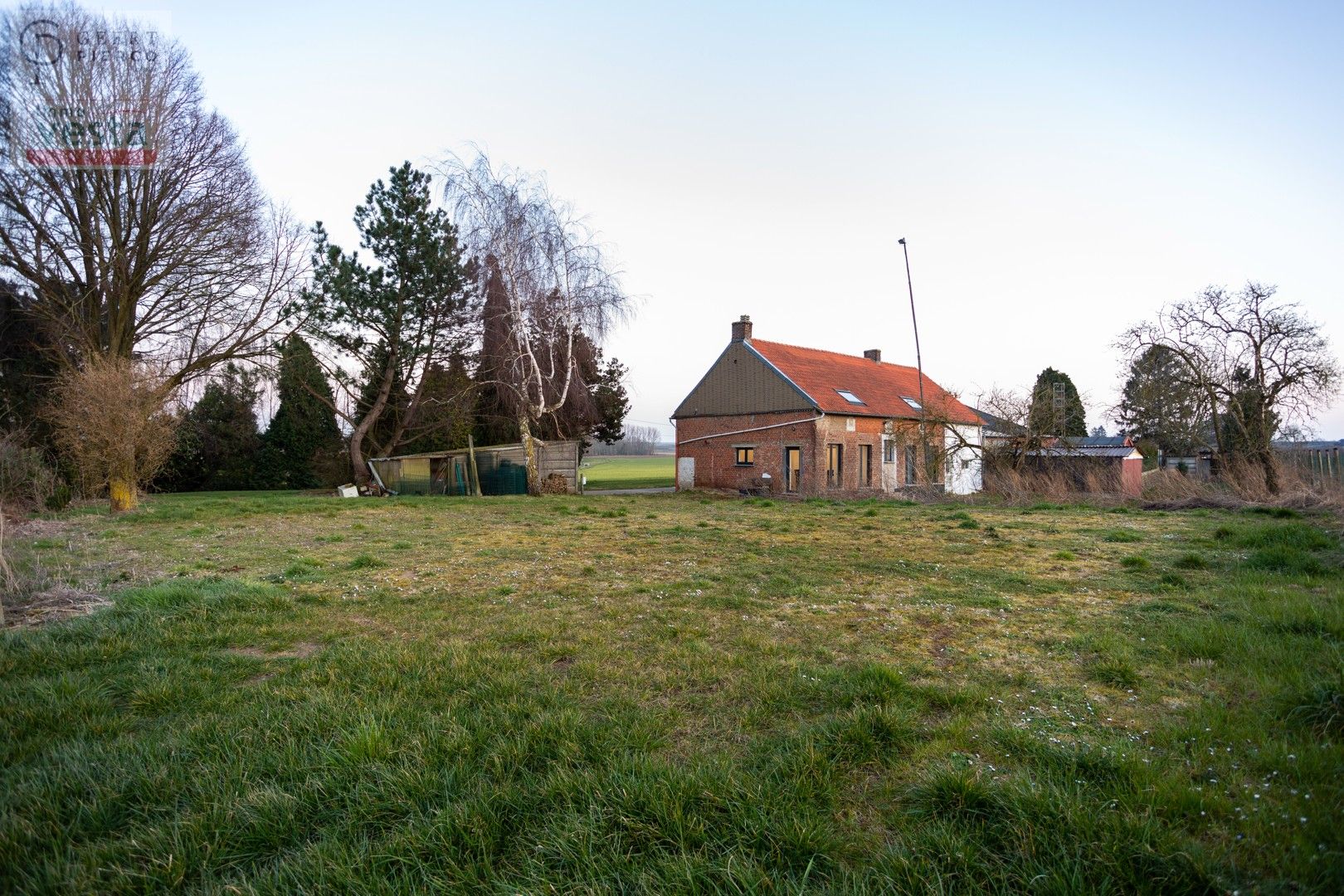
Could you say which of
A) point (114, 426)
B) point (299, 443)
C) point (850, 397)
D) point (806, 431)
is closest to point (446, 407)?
point (299, 443)

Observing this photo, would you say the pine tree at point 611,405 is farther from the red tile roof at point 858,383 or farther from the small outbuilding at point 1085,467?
the small outbuilding at point 1085,467

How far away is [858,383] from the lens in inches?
1150

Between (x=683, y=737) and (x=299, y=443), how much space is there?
33.9 m

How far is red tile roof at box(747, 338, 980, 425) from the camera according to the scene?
1008 inches

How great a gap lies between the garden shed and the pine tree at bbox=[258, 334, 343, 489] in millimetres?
5782

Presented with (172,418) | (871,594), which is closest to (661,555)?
(871,594)

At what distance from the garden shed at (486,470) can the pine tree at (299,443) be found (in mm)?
Result: 5782

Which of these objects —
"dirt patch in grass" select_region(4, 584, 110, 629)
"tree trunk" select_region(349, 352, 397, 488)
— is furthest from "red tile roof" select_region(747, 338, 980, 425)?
"dirt patch in grass" select_region(4, 584, 110, 629)

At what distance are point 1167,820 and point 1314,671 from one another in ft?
7.15

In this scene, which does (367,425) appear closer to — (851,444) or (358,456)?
(358,456)

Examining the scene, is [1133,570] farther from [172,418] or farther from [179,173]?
[179,173]

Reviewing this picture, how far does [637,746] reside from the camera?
2896mm

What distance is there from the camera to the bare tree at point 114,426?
48.1 ft

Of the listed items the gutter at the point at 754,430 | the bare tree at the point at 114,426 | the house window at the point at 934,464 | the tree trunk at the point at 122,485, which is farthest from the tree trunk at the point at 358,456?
the house window at the point at 934,464
